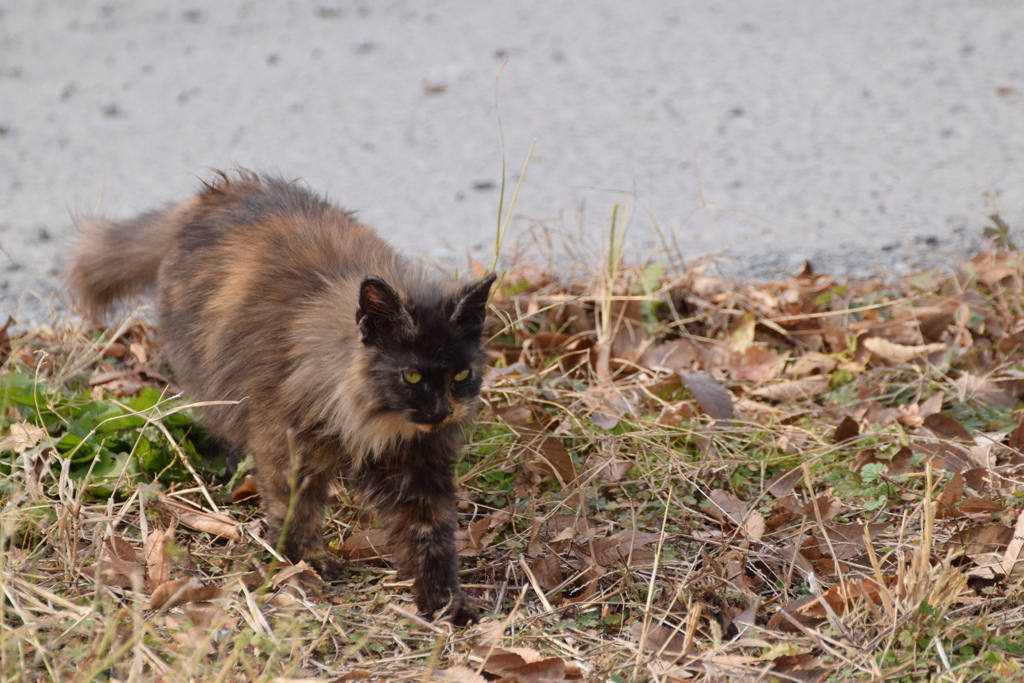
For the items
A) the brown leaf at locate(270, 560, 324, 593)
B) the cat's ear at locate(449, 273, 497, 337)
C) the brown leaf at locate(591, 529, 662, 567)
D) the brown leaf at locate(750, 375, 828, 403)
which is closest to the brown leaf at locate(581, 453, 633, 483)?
the brown leaf at locate(591, 529, 662, 567)

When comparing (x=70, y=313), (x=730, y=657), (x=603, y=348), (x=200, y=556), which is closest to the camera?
(x=730, y=657)

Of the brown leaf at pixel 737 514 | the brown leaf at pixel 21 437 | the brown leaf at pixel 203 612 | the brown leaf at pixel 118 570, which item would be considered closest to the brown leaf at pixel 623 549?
the brown leaf at pixel 737 514

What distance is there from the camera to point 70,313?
4.88 metres

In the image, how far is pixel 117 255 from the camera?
4469mm

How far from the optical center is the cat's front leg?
3.25 metres

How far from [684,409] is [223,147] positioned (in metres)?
4.54

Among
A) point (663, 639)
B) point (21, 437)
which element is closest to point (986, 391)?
point (663, 639)

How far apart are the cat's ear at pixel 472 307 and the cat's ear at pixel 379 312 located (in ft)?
0.56

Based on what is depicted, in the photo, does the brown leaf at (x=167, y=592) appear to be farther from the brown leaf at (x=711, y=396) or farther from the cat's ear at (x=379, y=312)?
the brown leaf at (x=711, y=396)

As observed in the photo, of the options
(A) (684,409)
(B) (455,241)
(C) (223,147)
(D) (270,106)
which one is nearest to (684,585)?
(A) (684,409)

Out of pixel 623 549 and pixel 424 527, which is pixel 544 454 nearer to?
pixel 623 549

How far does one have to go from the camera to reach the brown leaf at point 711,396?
13.7 ft

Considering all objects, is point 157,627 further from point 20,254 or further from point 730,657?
point 20,254

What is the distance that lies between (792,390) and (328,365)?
228 cm
